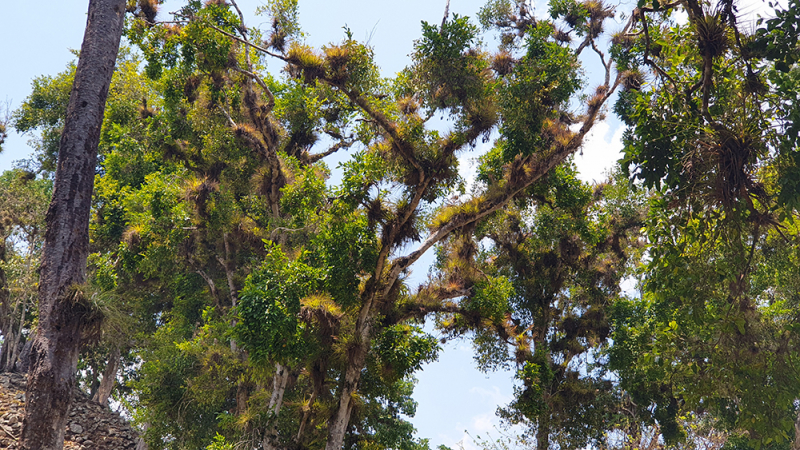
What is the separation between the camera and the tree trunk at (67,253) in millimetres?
6574

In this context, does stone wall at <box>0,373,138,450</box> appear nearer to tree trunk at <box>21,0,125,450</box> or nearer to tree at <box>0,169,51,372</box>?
tree at <box>0,169,51,372</box>

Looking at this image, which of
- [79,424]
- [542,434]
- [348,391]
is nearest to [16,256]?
[79,424]

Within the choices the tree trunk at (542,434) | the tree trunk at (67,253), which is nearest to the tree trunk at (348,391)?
the tree trunk at (67,253)

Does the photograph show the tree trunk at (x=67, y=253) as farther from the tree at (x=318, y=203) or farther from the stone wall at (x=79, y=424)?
the stone wall at (x=79, y=424)

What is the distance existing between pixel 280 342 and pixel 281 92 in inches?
384

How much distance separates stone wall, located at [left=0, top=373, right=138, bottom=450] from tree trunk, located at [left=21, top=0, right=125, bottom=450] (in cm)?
1109

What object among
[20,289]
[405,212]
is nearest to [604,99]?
[405,212]

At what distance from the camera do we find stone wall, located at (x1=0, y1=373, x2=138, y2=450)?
54.3ft

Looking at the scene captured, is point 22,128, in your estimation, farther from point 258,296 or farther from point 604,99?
point 604,99

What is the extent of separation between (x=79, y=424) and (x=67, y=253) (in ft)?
48.1

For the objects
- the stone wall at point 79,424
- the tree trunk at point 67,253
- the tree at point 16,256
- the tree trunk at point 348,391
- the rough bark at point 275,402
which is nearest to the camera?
the tree trunk at point 67,253

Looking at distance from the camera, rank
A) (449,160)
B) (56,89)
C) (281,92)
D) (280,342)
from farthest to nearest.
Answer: (56,89) → (281,92) → (449,160) → (280,342)

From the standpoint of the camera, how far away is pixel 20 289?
21.2 metres

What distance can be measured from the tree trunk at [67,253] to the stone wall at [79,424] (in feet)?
36.4
